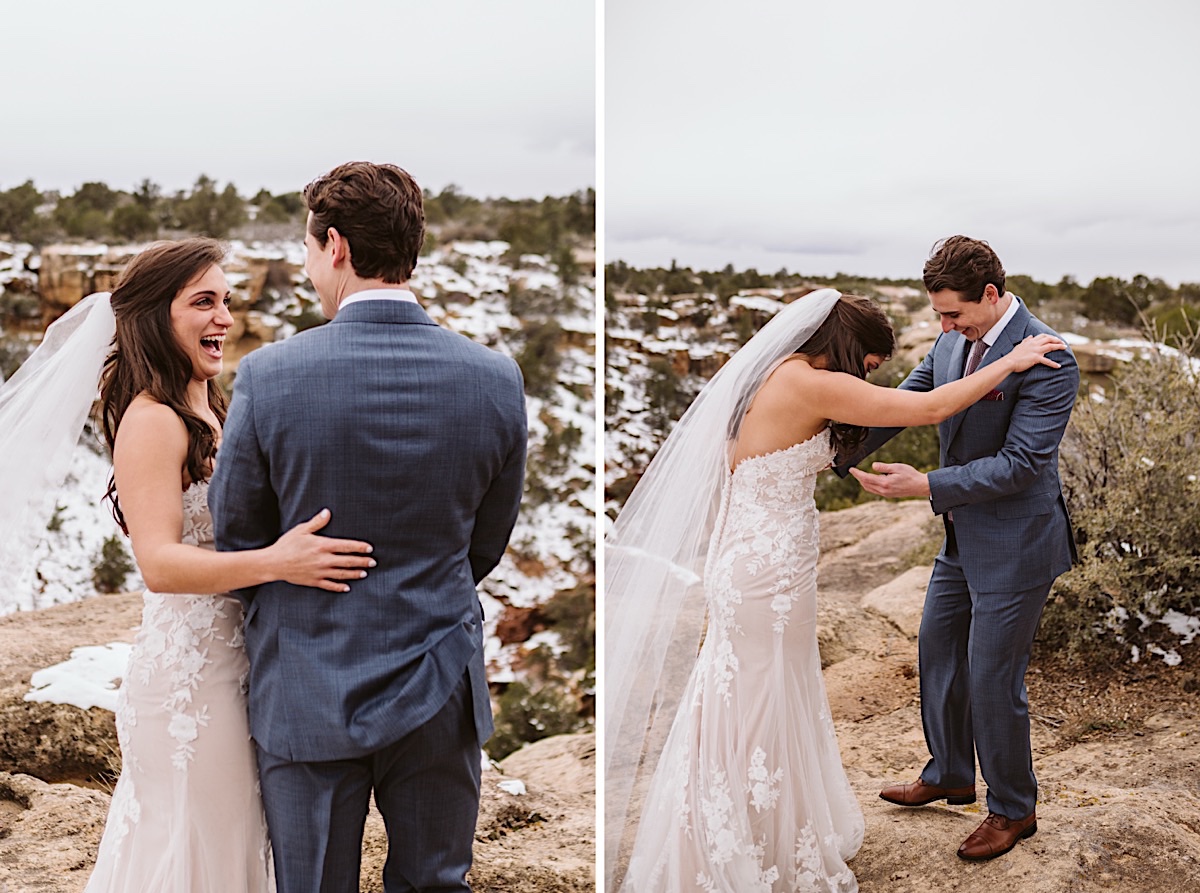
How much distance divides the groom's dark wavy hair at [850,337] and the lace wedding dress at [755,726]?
0.21 metres

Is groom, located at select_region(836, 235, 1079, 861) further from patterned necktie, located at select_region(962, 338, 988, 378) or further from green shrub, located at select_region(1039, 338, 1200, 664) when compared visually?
green shrub, located at select_region(1039, 338, 1200, 664)

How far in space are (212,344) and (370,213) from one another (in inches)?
22.1

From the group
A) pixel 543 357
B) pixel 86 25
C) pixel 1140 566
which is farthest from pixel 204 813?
pixel 86 25

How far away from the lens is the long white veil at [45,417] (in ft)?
7.39

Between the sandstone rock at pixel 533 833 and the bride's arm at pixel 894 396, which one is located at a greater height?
the bride's arm at pixel 894 396

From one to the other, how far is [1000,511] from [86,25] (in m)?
8.86

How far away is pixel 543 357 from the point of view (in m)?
9.55

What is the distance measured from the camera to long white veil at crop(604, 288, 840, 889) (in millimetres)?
3006

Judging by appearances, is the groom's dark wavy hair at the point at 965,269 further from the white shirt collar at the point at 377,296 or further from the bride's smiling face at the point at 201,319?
the bride's smiling face at the point at 201,319

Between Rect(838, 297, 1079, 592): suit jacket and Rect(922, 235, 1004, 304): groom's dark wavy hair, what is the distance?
155mm

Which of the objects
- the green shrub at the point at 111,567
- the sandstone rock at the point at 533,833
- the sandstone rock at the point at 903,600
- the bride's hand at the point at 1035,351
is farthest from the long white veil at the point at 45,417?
the green shrub at the point at 111,567

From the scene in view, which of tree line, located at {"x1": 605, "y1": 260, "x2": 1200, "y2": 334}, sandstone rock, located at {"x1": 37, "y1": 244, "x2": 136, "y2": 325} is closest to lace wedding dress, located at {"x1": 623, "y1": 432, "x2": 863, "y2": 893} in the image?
sandstone rock, located at {"x1": 37, "y1": 244, "x2": 136, "y2": 325}

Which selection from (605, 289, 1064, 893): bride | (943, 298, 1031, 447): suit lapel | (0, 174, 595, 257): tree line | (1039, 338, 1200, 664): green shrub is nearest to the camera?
(605, 289, 1064, 893): bride

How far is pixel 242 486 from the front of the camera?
182 centimetres
